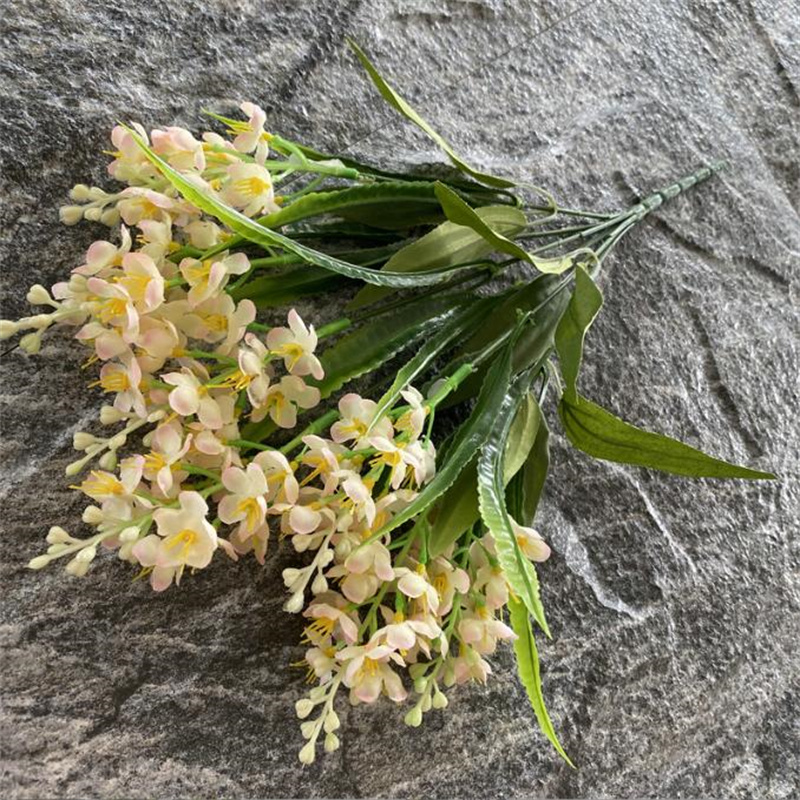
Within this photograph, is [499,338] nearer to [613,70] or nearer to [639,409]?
[639,409]

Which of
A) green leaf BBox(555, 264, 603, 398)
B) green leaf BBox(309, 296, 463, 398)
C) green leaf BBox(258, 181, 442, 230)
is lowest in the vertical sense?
green leaf BBox(309, 296, 463, 398)

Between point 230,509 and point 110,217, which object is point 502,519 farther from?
point 110,217

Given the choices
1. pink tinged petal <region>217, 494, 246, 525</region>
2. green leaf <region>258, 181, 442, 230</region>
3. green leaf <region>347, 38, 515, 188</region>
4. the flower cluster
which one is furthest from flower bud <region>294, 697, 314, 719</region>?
green leaf <region>347, 38, 515, 188</region>

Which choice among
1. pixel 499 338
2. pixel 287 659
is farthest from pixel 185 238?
pixel 287 659

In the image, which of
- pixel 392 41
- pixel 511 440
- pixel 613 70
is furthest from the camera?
pixel 613 70

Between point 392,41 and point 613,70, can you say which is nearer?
point 392,41

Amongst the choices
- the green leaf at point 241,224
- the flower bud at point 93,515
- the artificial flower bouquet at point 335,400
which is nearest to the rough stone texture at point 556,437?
the artificial flower bouquet at point 335,400

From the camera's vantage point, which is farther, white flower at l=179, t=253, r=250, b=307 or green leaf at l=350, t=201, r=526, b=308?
green leaf at l=350, t=201, r=526, b=308

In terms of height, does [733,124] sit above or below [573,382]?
above

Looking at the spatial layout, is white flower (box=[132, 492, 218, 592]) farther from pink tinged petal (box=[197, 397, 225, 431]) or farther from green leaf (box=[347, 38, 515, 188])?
green leaf (box=[347, 38, 515, 188])
